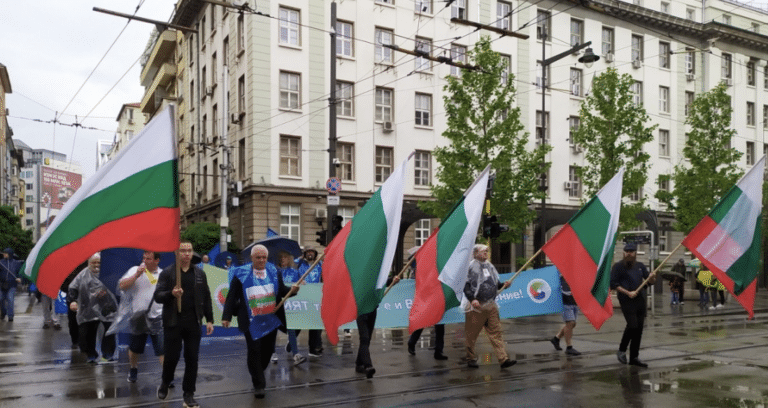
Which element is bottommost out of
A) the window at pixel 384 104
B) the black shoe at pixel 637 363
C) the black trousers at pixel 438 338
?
the black shoe at pixel 637 363

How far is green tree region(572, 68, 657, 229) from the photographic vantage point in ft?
91.3

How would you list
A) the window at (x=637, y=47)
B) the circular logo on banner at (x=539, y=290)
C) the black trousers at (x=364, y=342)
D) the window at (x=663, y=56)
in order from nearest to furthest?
the black trousers at (x=364, y=342) → the circular logo on banner at (x=539, y=290) → the window at (x=637, y=47) → the window at (x=663, y=56)

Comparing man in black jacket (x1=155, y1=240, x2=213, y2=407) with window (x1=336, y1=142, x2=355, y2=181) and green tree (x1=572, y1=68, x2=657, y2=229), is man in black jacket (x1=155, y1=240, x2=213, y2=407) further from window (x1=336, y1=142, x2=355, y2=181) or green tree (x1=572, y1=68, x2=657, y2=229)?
window (x1=336, y1=142, x2=355, y2=181)

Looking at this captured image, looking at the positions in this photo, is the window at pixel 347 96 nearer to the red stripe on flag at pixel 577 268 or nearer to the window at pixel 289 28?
the window at pixel 289 28

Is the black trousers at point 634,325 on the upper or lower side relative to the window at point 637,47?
lower

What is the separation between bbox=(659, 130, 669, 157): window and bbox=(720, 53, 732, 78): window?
6028mm

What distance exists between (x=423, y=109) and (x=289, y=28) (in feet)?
23.8

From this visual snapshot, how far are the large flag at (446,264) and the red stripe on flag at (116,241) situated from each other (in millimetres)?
3406

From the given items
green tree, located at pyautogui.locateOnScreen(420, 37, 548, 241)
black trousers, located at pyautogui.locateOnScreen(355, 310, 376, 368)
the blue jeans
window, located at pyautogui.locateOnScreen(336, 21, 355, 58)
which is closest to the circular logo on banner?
black trousers, located at pyautogui.locateOnScreen(355, 310, 376, 368)

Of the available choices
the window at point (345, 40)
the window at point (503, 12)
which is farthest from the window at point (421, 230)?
the window at point (503, 12)

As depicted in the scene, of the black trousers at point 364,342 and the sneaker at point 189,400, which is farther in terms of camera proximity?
the black trousers at point 364,342

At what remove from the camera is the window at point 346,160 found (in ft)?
109

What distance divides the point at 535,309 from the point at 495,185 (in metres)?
14.2

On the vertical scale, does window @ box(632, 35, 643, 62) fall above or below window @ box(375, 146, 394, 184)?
above
